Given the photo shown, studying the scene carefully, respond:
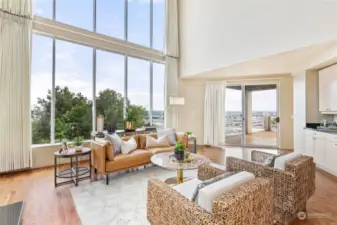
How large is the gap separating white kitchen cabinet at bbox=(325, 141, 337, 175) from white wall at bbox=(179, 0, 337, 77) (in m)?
2.06

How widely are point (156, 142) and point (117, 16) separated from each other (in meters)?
3.99

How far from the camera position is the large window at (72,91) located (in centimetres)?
466

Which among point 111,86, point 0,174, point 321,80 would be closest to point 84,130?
point 111,86

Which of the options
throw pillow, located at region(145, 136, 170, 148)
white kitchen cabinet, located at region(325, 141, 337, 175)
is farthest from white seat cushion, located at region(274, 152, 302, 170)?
throw pillow, located at region(145, 136, 170, 148)

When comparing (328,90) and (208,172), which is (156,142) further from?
(328,90)

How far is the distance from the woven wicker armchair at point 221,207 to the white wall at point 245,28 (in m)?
3.14

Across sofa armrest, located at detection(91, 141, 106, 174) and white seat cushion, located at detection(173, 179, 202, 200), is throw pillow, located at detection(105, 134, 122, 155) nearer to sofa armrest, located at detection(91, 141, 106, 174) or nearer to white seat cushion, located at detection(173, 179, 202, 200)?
sofa armrest, located at detection(91, 141, 106, 174)

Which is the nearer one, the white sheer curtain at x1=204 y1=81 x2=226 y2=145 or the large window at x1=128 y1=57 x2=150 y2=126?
the large window at x1=128 y1=57 x2=150 y2=126

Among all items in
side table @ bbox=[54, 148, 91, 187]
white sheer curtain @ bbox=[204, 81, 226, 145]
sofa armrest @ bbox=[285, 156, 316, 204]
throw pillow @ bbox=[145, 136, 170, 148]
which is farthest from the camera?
white sheer curtain @ bbox=[204, 81, 226, 145]

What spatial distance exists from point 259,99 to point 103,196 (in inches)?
241

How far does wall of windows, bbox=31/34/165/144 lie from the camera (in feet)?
14.6

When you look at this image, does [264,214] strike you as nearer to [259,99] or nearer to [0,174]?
[0,174]

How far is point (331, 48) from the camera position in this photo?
3512 millimetres

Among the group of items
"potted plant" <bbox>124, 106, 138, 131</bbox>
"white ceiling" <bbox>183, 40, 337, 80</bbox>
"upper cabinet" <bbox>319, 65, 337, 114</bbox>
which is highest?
"white ceiling" <bbox>183, 40, 337, 80</bbox>
